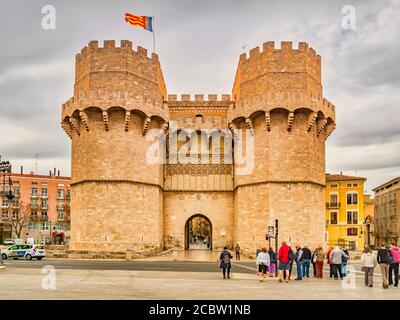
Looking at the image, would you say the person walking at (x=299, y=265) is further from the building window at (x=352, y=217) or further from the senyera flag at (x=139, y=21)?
the building window at (x=352, y=217)

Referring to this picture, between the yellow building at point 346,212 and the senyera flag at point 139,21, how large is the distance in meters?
36.7

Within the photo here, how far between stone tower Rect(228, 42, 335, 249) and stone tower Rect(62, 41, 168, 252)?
283 inches

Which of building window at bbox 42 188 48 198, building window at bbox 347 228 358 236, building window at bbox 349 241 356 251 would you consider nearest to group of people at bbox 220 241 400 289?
building window at bbox 349 241 356 251

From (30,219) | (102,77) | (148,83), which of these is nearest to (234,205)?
(148,83)

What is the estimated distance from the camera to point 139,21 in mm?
38062

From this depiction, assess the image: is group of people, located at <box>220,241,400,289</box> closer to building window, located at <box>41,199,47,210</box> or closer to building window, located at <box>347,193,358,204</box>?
building window, located at <box>347,193,358,204</box>

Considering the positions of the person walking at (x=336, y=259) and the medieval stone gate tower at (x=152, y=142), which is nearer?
the person walking at (x=336, y=259)

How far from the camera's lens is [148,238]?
125 ft

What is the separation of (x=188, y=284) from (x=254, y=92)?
2379 centimetres

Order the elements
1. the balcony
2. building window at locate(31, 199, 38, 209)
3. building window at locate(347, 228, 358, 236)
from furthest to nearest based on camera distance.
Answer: building window at locate(31, 199, 38, 209), the balcony, building window at locate(347, 228, 358, 236)

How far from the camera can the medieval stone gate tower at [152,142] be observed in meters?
36.8

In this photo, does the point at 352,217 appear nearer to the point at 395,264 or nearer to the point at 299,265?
the point at 299,265

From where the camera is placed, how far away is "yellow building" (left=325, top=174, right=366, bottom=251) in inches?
2502

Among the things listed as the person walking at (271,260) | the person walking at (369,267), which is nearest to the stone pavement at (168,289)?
the person walking at (369,267)
